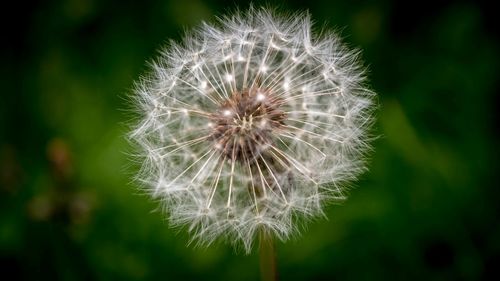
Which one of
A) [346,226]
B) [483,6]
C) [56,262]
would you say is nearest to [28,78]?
[56,262]

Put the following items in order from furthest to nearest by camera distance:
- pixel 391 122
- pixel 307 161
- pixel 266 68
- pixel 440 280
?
1. pixel 391 122
2. pixel 440 280
3. pixel 266 68
4. pixel 307 161

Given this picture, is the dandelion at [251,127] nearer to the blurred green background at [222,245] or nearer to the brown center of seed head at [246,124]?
the brown center of seed head at [246,124]

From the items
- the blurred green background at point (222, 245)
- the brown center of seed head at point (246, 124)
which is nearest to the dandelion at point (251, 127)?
the brown center of seed head at point (246, 124)

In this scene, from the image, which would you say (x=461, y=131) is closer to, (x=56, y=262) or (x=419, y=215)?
(x=419, y=215)

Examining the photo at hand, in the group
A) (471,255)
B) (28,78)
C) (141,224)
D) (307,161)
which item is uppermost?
(28,78)

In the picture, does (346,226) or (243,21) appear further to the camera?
(346,226)

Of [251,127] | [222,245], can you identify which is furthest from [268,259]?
[222,245]
